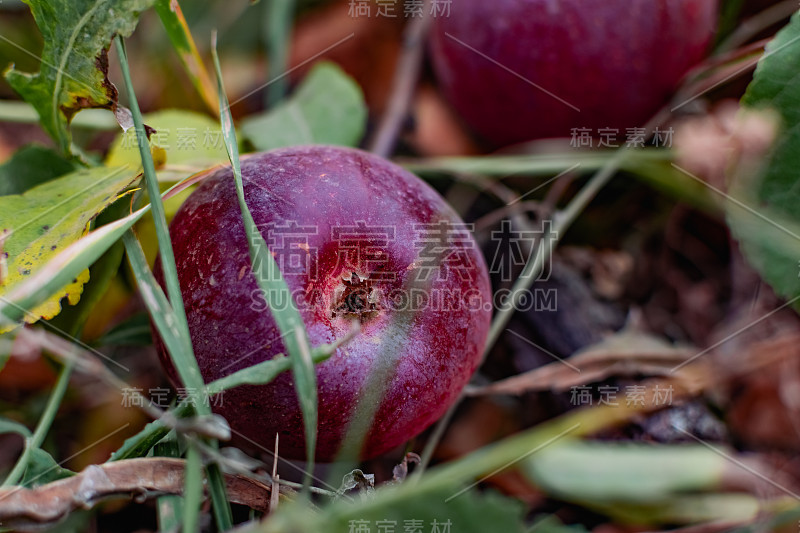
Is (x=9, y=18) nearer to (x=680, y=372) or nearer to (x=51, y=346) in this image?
(x=51, y=346)

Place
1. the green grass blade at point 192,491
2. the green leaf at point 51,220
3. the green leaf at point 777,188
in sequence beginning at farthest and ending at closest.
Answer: the green leaf at point 777,188 < the green leaf at point 51,220 < the green grass blade at point 192,491

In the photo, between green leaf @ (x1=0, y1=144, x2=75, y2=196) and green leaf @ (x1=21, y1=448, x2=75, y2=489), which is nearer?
green leaf @ (x1=21, y1=448, x2=75, y2=489)

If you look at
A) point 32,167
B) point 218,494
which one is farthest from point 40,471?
point 32,167

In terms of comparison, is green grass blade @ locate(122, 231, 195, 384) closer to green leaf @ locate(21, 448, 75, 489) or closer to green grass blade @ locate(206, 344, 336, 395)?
green grass blade @ locate(206, 344, 336, 395)

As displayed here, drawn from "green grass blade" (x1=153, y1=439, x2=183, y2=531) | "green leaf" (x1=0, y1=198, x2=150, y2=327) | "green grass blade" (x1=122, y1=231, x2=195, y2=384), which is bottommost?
"green grass blade" (x1=153, y1=439, x2=183, y2=531)

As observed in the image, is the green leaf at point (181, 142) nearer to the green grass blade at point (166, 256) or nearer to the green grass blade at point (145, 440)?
the green grass blade at point (166, 256)

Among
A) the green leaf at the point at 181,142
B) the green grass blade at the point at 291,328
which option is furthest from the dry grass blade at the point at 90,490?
the green leaf at the point at 181,142

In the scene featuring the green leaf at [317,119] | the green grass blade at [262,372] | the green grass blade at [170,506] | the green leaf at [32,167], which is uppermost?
the green leaf at [317,119]

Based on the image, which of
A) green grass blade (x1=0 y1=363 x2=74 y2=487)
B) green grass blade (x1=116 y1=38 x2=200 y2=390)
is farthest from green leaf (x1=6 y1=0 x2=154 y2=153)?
green grass blade (x1=0 y1=363 x2=74 y2=487)
